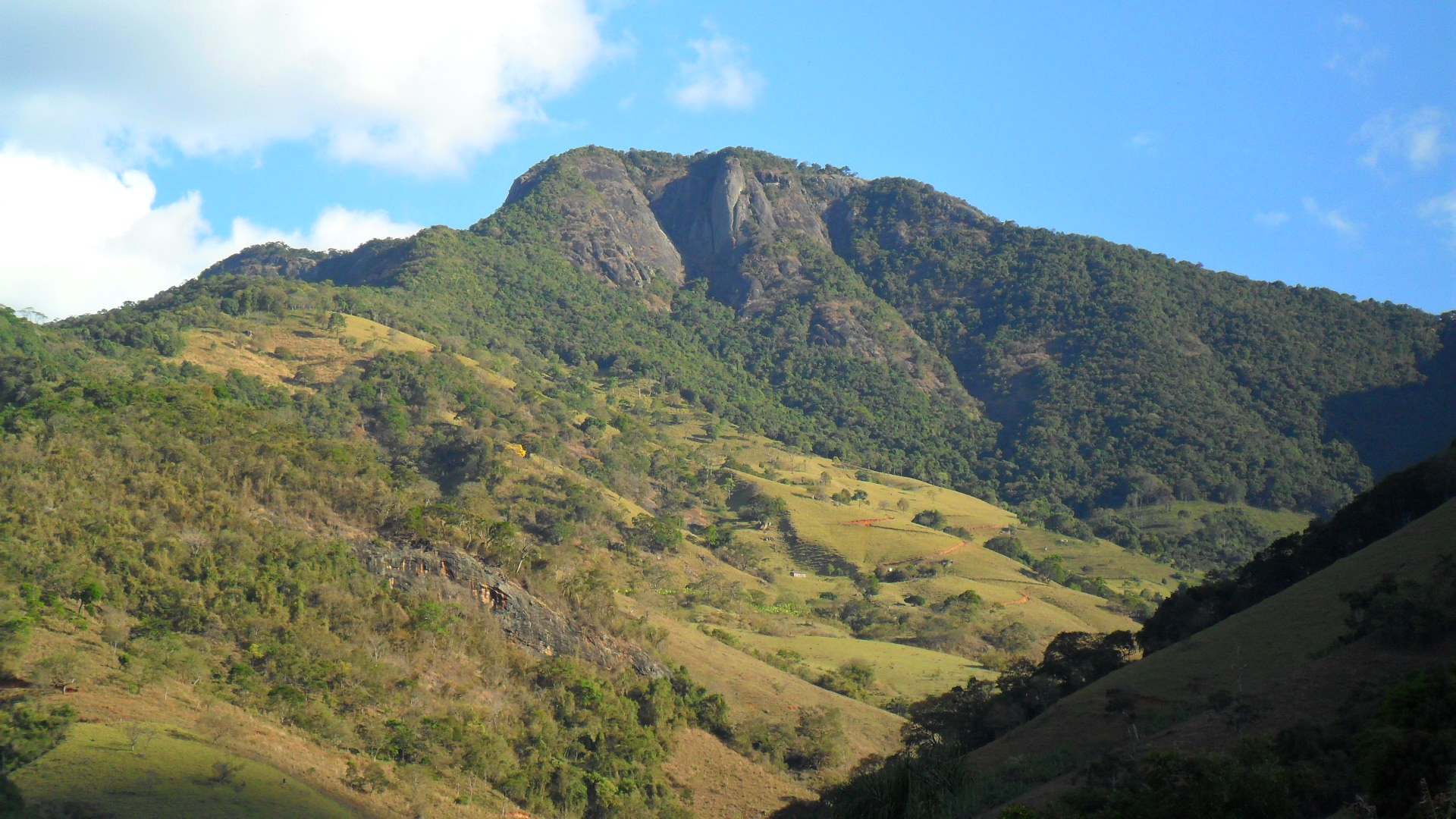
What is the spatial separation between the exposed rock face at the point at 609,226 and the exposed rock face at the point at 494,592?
12823cm

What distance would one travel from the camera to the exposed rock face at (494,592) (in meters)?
31.8

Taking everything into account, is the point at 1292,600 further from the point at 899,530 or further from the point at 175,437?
the point at 899,530

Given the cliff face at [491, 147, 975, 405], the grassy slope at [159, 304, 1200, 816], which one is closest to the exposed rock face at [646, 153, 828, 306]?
the cliff face at [491, 147, 975, 405]

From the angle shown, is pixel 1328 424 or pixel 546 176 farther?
pixel 546 176

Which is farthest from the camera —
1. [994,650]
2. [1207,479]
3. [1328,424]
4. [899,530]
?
[1328,424]

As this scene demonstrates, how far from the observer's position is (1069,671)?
107 feet

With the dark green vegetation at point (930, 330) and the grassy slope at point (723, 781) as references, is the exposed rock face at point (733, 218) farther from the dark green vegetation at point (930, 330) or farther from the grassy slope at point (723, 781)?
the grassy slope at point (723, 781)

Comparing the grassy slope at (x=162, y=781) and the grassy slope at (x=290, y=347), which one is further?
the grassy slope at (x=290, y=347)

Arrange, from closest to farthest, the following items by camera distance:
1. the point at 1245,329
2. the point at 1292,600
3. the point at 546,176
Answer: the point at 1292,600
the point at 1245,329
the point at 546,176

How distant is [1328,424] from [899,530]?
69.8 meters

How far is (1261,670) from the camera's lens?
24.7 meters

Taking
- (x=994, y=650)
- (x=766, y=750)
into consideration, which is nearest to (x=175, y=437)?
(x=766, y=750)

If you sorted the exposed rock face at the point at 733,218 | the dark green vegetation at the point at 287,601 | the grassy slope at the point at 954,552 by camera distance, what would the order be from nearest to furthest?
the dark green vegetation at the point at 287,601, the grassy slope at the point at 954,552, the exposed rock face at the point at 733,218

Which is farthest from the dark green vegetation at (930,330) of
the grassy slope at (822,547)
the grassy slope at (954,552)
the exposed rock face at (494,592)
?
the exposed rock face at (494,592)
